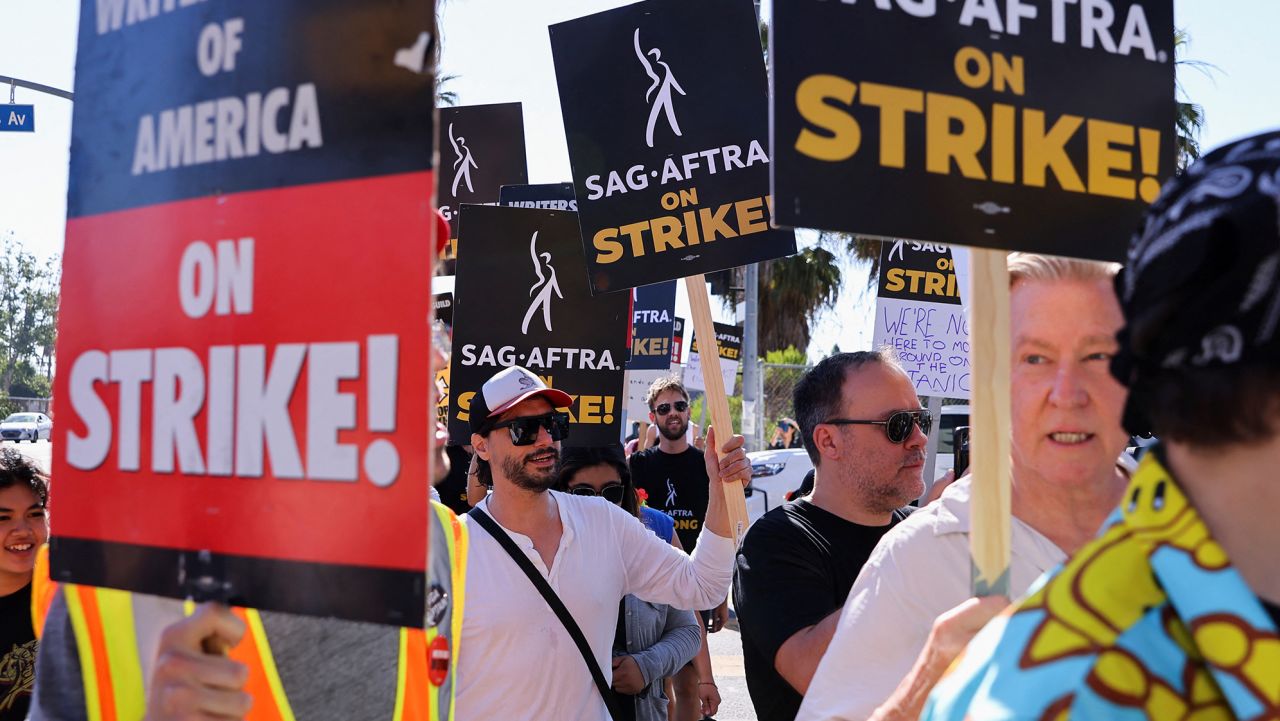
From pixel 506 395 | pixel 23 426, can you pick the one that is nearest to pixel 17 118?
pixel 506 395

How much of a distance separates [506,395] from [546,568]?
2.38 feet

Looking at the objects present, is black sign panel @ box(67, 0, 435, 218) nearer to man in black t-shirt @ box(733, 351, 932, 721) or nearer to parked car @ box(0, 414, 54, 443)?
man in black t-shirt @ box(733, 351, 932, 721)

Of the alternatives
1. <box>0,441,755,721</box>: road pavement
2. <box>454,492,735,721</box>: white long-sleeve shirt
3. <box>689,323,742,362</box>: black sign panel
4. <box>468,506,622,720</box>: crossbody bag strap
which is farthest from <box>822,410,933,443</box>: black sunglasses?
<box>689,323,742,362</box>: black sign panel

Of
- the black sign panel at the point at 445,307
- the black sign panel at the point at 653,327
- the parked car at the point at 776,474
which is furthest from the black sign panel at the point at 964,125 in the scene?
the parked car at the point at 776,474

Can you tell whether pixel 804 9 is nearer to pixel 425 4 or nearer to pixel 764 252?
pixel 425 4

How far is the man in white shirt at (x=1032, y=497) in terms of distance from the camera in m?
2.20

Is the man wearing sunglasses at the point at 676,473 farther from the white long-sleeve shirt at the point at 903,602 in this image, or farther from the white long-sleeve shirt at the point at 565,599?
the white long-sleeve shirt at the point at 903,602

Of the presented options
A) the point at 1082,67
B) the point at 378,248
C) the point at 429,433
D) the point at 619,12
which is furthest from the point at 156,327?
the point at 619,12

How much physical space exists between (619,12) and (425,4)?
3016 mm

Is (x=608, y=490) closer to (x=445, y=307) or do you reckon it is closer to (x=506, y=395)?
(x=506, y=395)

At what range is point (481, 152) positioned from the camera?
24.0 ft

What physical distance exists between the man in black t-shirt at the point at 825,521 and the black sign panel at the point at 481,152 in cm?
382

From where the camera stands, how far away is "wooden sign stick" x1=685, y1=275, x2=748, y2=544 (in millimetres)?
3995

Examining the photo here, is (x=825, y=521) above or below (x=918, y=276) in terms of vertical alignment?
below
